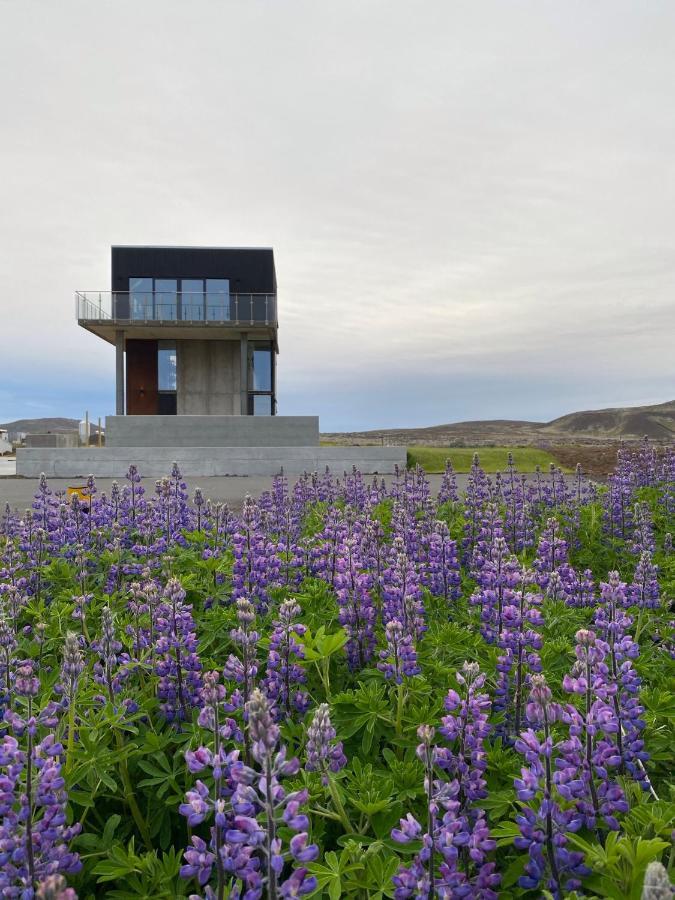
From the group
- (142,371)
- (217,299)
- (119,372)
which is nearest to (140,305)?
(119,372)

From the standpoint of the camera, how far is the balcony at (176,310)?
1244 inches

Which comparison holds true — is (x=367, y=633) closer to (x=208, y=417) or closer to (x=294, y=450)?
(x=294, y=450)

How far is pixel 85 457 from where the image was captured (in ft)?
82.8

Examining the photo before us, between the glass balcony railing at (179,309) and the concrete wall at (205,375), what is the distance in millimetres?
3867

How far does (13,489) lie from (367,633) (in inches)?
756

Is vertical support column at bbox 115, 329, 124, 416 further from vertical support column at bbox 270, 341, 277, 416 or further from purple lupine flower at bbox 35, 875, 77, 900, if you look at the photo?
purple lupine flower at bbox 35, 875, 77, 900

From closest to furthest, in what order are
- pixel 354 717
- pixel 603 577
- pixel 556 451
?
pixel 354 717 → pixel 603 577 → pixel 556 451

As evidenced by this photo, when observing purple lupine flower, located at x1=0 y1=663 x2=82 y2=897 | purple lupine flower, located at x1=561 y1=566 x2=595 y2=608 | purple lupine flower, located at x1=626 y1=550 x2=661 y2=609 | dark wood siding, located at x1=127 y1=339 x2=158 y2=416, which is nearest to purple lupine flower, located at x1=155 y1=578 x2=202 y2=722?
purple lupine flower, located at x1=0 y1=663 x2=82 y2=897

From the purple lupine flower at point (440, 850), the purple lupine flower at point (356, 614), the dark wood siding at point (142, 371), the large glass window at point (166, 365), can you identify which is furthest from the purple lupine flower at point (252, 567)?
the dark wood siding at point (142, 371)

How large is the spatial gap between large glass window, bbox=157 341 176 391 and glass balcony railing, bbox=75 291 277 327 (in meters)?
3.84

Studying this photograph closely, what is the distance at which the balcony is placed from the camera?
104ft

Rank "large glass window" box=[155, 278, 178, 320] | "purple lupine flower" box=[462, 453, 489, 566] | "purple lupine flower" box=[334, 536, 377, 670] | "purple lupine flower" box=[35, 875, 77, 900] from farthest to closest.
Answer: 1. "large glass window" box=[155, 278, 178, 320]
2. "purple lupine flower" box=[462, 453, 489, 566]
3. "purple lupine flower" box=[334, 536, 377, 670]
4. "purple lupine flower" box=[35, 875, 77, 900]

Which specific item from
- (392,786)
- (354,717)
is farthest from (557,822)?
(354,717)

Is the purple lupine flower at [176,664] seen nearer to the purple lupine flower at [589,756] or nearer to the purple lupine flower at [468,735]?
the purple lupine flower at [468,735]
